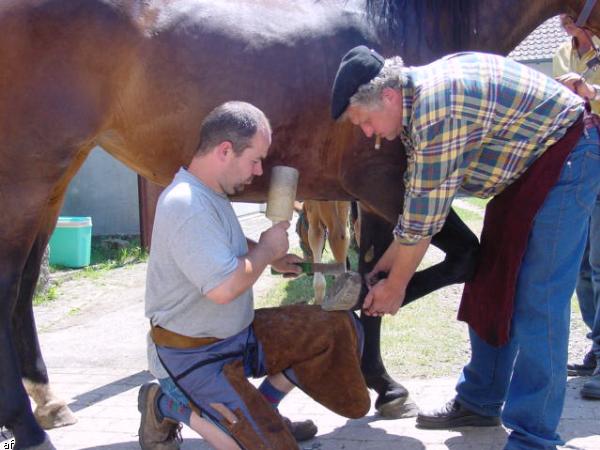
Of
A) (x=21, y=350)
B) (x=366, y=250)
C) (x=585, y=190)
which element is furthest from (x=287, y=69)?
(x=21, y=350)

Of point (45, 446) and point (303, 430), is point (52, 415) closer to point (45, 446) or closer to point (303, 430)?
point (45, 446)

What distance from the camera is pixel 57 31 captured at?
308 centimetres

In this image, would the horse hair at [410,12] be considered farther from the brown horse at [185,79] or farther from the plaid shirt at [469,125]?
the plaid shirt at [469,125]

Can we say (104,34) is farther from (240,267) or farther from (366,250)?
(366,250)

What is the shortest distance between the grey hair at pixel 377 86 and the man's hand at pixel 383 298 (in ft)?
2.36

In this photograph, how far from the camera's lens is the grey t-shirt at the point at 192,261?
8.23ft

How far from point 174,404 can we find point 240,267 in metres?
0.74

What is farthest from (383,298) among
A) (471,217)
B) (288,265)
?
Result: (471,217)

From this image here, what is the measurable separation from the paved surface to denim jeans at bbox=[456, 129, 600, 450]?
365mm

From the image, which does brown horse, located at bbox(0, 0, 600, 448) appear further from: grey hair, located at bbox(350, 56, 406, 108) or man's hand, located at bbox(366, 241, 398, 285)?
grey hair, located at bbox(350, 56, 406, 108)

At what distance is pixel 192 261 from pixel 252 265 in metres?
0.21

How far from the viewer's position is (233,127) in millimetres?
2631

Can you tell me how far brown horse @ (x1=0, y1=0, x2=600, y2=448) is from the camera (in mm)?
3086

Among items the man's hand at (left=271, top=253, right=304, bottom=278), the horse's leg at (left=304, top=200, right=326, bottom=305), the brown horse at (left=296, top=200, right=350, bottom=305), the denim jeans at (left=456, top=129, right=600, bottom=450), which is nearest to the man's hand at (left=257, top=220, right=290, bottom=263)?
the man's hand at (left=271, top=253, right=304, bottom=278)
